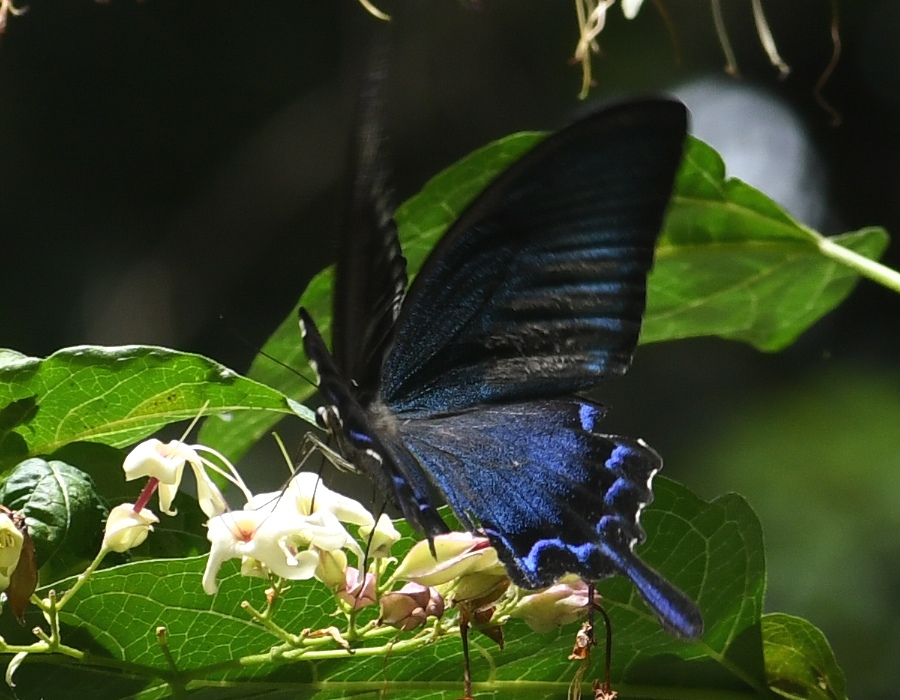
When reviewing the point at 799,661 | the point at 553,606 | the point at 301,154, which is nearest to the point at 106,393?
the point at 553,606

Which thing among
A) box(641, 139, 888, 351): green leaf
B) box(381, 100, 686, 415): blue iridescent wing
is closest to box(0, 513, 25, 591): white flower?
box(381, 100, 686, 415): blue iridescent wing

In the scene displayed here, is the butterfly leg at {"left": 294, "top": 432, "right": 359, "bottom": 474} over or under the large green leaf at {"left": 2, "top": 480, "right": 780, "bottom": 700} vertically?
over

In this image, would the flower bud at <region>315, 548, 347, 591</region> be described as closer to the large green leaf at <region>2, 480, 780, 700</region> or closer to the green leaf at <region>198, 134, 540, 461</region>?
the large green leaf at <region>2, 480, 780, 700</region>

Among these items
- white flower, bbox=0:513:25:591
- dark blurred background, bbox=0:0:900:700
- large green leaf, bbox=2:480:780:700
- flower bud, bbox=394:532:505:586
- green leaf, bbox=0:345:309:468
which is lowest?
dark blurred background, bbox=0:0:900:700

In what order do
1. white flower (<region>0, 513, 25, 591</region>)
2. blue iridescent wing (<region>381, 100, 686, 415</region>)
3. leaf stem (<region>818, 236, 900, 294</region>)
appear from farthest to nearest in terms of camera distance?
leaf stem (<region>818, 236, 900, 294</region>) < blue iridescent wing (<region>381, 100, 686, 415</region>) < white flower (<region>0, 513, 25, 591</region>)

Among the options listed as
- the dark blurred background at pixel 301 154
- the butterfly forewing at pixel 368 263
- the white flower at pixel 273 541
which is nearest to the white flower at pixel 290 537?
the white flower at pixel 273 541

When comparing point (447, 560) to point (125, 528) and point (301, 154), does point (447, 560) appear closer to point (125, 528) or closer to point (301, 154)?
point (125, 528)

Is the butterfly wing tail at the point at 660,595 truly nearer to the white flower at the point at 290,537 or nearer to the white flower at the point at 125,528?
the white flower at the point at 290,537
